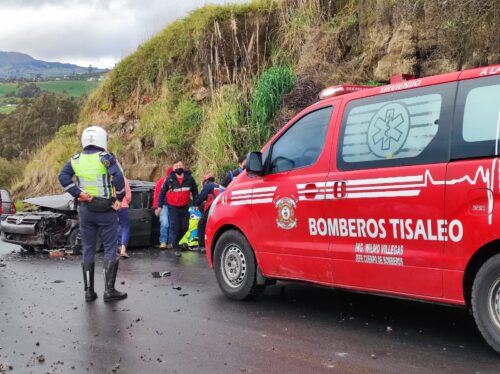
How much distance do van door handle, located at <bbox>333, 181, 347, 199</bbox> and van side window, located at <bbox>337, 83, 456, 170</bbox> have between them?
0.15 metres

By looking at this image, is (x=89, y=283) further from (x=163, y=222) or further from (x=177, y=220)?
(x=163, y=222)

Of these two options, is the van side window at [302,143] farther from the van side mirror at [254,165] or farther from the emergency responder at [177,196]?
the emergency responder at [177,196]

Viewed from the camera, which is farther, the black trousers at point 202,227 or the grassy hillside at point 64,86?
the grassy hillside at point 64,86

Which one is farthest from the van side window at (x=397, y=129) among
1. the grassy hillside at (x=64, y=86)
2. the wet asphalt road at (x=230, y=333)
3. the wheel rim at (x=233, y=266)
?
the grassy hillside at (x=64, y=86)

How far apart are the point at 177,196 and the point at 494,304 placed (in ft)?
26.5

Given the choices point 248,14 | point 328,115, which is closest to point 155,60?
point 248,14

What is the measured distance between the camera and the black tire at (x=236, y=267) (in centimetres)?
672

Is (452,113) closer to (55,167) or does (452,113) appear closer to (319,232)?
(319,232)

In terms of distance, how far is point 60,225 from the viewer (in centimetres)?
1195

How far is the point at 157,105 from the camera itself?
61.4 ft

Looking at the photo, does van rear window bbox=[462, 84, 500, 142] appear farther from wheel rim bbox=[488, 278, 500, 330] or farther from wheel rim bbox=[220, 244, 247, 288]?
wheel rim bbox=[220, 244, 247, 288]

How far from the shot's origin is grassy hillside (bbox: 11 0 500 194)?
1165cm

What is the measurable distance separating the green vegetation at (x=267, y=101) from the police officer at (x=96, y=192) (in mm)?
7428

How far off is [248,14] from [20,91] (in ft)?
275
